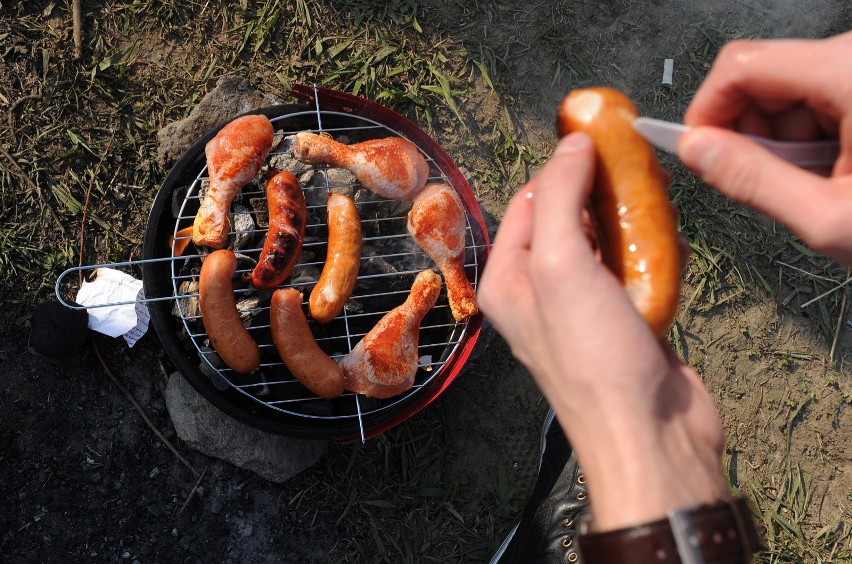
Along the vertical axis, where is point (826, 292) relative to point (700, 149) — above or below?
below

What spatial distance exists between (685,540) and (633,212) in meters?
1.02

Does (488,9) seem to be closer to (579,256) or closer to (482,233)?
(482,233)

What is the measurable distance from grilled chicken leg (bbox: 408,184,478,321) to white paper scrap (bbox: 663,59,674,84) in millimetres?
2155

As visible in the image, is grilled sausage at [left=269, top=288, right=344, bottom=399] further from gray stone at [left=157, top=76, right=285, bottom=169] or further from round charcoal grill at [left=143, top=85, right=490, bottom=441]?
gray stone at [left=157, top=76, right=285, bottom=169]

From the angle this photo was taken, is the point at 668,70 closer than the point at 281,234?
No

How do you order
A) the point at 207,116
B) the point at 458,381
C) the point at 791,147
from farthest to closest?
1. the point at 458,381
2. the point at 207,116
3. the point at 791,147

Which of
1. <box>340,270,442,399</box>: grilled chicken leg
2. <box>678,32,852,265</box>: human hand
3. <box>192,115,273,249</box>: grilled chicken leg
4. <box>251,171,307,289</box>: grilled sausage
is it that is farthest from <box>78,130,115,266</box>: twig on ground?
<box>678,32,852,265</box>: human hand

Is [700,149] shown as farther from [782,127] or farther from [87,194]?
[87,194]

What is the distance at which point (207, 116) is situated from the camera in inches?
153

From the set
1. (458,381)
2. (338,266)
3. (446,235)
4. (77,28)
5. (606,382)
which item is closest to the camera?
(606,382)

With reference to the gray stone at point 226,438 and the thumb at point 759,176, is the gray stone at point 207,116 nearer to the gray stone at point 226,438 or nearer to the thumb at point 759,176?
the gray stone at point 226,438

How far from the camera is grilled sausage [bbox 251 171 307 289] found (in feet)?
10.2

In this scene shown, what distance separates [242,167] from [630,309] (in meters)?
2.17

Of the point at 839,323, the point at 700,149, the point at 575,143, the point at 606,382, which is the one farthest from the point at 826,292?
the point at 606,382
